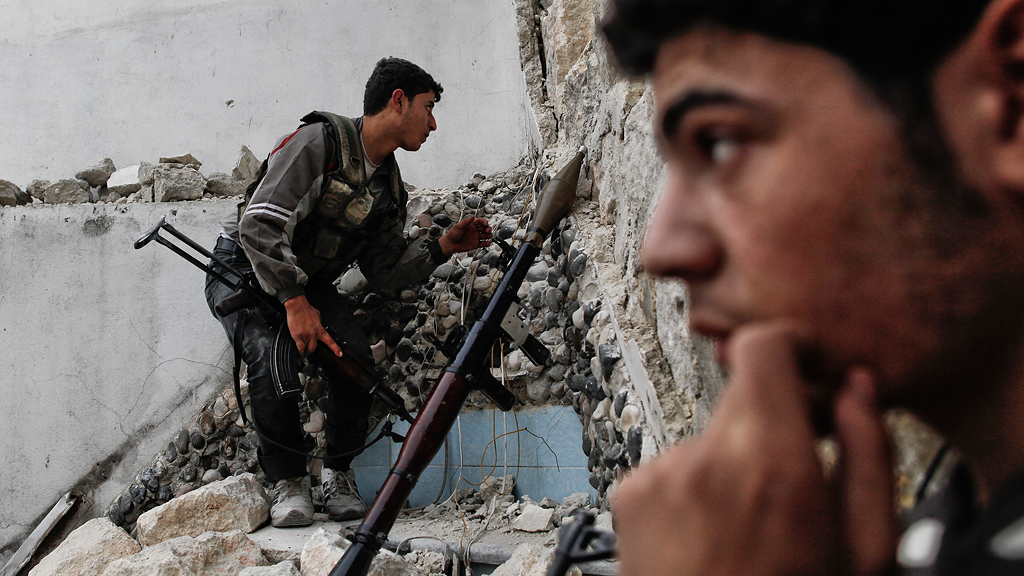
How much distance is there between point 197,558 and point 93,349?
5.42ft

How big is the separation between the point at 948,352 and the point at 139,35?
5.27 m

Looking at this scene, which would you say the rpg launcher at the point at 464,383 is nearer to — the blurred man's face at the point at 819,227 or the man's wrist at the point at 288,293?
the man's wrist at the point at 288,293

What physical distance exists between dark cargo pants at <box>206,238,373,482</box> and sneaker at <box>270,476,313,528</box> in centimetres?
4

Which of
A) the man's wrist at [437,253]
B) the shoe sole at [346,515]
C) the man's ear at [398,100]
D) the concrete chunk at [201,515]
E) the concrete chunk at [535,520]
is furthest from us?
the man's wrist at [437,253]

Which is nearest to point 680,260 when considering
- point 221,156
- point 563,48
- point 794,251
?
point 794,251

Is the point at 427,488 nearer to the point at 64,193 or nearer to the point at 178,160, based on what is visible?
the point at 178,160

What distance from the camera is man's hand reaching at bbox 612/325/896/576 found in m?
0.30

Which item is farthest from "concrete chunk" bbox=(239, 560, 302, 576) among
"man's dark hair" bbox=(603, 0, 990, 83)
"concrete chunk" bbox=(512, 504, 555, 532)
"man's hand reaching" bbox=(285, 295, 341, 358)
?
"man's dark hair" bbox=(603, 0, 990, 83)

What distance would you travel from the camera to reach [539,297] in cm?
245

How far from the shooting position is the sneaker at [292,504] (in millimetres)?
2252

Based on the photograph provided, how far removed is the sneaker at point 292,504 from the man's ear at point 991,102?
7.56 ft

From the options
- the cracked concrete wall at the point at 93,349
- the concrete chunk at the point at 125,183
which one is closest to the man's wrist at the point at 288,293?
the cracked concrete wall at the point at 93,349

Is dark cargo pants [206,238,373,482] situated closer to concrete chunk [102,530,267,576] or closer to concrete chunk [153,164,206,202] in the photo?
concrete chunk [102,530,267,576]

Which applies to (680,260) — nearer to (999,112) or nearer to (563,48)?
(999,112)
